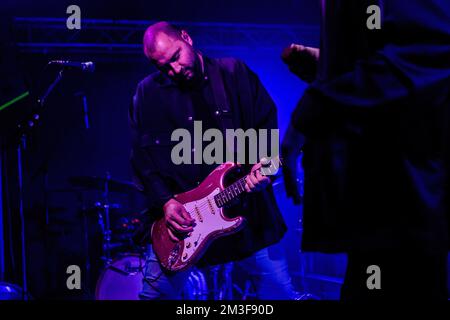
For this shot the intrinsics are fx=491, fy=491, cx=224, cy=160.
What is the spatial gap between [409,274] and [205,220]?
184cm

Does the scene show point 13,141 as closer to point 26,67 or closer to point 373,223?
point 26,67

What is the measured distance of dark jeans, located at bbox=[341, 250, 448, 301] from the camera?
123cm

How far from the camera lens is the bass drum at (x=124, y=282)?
17.4 ft

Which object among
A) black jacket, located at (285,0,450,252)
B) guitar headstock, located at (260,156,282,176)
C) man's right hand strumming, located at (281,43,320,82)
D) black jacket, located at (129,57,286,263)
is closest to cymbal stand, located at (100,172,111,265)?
black jacket, located at (129,57,286,263)

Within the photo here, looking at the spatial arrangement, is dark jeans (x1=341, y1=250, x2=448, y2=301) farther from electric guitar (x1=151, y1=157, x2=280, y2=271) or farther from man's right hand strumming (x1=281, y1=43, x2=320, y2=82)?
electric guitar (x1=151, y1=157, x2=280, y2=271)

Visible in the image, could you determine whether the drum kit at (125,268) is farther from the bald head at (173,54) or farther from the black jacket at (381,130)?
the black jacket at (381,130)

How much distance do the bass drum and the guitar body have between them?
7.77 ft

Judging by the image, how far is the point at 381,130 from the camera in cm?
119

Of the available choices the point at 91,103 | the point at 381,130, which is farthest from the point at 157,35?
the point at 91,103

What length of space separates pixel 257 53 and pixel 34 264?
4226 mm

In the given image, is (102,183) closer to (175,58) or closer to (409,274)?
(175,58)

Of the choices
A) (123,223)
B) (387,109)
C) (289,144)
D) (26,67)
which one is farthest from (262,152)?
(26,67)

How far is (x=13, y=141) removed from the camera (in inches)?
210

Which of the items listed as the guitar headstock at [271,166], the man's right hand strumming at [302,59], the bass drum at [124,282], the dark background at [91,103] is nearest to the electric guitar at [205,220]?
the guitar headstock at [271,166]
